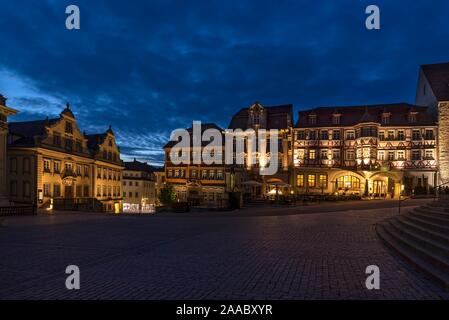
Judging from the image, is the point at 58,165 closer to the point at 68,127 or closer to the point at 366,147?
the point at 68,127

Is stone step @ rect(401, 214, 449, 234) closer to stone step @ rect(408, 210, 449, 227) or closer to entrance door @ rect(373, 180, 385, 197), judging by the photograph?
stone step @ rect(408, 210, 449, 227)

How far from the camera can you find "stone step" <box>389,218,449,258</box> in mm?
8672

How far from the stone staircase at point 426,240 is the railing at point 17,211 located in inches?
1000

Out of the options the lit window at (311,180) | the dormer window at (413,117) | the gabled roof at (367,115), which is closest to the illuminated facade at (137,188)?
the lit window at (311,180)

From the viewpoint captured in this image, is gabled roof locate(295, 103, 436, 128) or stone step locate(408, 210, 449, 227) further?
gabled roof locate(295, 103, 436, 128)

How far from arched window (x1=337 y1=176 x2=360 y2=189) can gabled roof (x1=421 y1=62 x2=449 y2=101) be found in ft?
48.6

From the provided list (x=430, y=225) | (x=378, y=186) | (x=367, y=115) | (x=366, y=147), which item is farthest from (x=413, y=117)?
(x=430, y=225)

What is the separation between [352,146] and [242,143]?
16.4 metres

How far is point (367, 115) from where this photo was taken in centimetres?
4628

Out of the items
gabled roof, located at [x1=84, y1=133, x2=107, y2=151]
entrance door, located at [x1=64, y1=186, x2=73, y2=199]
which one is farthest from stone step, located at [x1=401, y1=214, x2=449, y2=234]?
gabled roof, located at [x1=84, y1=133, x2=107, y2=151]

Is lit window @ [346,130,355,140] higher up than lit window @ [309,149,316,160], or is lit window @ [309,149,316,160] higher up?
lit window @ [346,130,355,140]

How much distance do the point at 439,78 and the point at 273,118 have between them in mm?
23320
